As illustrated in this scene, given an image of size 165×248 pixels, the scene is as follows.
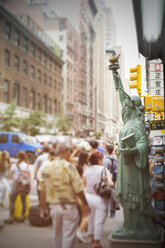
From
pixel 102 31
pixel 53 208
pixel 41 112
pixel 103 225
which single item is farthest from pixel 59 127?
pixel 102 31

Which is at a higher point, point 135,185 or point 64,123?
point 64,123

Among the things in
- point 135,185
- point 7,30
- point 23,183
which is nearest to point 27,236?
point 23,183

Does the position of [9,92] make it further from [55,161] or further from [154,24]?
[154,24]

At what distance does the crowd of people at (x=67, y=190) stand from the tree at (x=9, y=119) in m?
0.28

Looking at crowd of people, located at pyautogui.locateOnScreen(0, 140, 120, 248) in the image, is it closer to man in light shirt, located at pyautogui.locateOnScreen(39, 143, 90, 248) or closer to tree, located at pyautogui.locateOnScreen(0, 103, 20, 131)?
man in light shirt, located at pyautogui.locateOnScreen(39, 143, 90, 248)

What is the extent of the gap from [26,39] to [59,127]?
0.97 meters

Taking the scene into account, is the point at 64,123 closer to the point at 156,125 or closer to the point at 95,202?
the point at 95,202

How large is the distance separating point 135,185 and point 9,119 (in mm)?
1432

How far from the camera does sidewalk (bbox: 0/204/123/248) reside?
2500 millimetres

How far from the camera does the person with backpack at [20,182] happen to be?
2521mm

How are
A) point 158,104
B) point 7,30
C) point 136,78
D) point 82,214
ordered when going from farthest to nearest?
point 158,104, point 136,78, point 7,30, point 82,214

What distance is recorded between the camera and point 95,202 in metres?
2.52

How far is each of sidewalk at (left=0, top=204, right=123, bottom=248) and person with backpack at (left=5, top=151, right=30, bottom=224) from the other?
0.22 ft

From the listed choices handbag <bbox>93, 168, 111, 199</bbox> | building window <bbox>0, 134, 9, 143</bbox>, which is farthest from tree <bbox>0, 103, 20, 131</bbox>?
handbag <bbox>93, 168, 111, 199</bbox>
